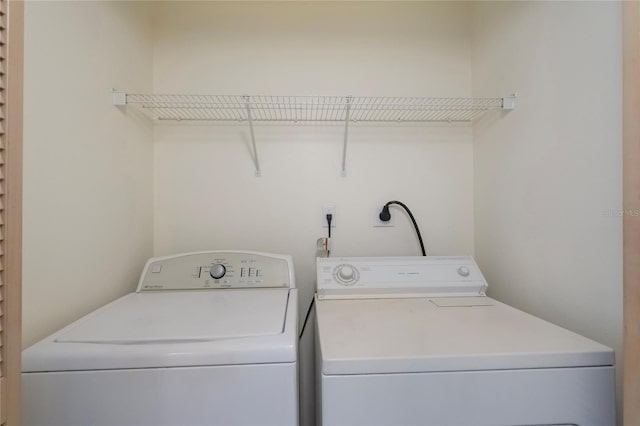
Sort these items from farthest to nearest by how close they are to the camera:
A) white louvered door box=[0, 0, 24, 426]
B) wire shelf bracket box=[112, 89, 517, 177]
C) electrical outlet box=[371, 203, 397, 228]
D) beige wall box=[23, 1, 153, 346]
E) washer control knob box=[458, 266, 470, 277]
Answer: electrical outlet box=[371, 203, 397, 228], wire shelf bracket box=[112, 89, 517, 177], washer control knob box=[458, 266, 470, 277], beige wall box=[23, 1, 153, 346], white louvered door box=[0, 0, 24, 426]

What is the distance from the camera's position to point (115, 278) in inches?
47.7

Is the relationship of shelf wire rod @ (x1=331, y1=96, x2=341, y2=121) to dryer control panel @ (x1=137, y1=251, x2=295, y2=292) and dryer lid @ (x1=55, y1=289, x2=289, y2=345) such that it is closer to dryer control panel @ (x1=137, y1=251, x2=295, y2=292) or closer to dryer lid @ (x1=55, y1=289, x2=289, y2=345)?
dryer control panel @ (x1=137, y1=251, x2=295, y2=292)

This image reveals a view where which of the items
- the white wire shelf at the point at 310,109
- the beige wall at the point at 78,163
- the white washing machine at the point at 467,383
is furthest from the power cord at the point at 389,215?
the beige wall at the point at 78,163

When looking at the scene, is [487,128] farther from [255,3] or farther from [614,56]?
[255,3]

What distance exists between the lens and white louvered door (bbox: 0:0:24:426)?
0.49m

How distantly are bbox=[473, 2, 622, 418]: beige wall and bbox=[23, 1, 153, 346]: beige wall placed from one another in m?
1.70

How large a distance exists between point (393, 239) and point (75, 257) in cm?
143

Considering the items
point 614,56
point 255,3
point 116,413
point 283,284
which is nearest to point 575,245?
point 614,56

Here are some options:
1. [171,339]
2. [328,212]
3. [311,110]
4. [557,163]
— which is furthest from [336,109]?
[171,339]

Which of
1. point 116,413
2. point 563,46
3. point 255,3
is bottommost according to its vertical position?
point 116,413

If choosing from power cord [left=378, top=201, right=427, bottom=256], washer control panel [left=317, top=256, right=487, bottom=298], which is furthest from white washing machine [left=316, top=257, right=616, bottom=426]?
power cord [left=378, top=201, right=427, bottom=256]

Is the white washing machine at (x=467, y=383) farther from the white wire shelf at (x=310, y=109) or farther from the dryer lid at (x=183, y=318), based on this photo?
the white wire shelf at (x=310, y=109)

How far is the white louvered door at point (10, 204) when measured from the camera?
49cm

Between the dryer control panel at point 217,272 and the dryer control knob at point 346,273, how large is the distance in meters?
0.22
